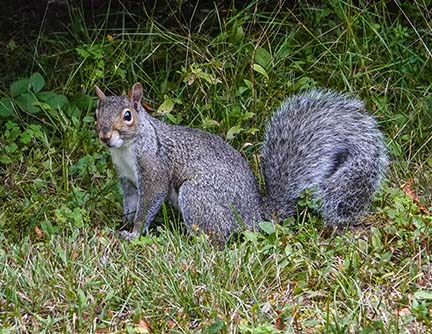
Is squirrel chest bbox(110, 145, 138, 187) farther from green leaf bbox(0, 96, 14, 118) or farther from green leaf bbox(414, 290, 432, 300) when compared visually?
green leaf bbox(414, 290, 432, 300)

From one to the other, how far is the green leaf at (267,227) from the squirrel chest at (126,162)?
61cm

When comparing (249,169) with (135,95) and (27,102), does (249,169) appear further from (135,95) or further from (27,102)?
(27,102)

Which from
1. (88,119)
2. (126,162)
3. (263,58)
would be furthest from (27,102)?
(263,58)

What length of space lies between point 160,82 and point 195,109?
1.06 feet

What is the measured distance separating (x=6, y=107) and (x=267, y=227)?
174 centimetres

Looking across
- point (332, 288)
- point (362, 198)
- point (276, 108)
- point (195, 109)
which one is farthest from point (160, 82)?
point (332, 288)

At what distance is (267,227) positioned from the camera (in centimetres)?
440

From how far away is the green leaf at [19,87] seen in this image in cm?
543

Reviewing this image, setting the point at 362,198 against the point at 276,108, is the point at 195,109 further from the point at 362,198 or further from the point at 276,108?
the point at 362,198

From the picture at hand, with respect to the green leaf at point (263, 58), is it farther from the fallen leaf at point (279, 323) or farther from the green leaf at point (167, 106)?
the fallen leaf at point (279, 323)

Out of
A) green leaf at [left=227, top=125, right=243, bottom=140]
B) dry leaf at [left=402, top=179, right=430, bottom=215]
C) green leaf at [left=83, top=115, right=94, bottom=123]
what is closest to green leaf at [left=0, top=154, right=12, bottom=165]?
green leaf at [left=83, top=115, right=94, bottom=123]

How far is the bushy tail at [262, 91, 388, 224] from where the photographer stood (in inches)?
181

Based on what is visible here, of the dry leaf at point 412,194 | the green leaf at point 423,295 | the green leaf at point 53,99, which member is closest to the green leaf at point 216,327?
the green leaf at point 423,295

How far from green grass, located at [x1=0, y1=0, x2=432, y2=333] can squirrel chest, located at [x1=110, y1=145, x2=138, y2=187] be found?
0.22 metres
